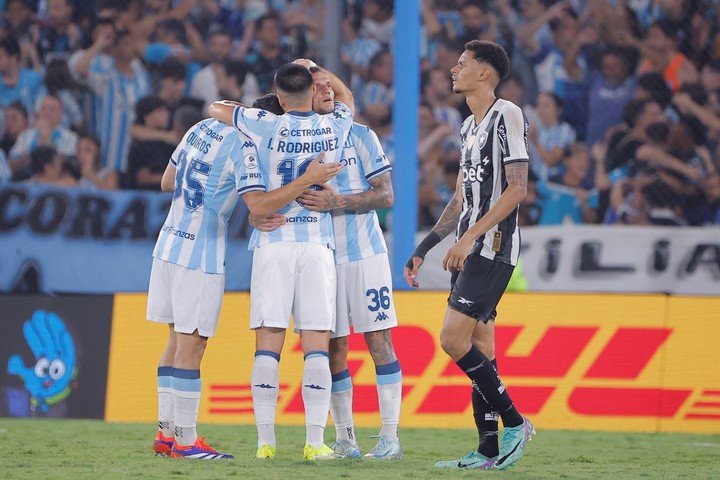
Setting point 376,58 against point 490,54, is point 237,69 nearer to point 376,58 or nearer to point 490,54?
point 376,58

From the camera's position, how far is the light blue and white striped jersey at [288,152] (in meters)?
5.64

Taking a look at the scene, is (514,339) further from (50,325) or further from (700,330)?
(50,325)

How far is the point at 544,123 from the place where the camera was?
439 inches

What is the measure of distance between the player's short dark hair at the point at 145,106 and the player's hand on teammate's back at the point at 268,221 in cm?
557

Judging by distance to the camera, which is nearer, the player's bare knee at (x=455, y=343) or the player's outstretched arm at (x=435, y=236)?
the player's bare knee at (x=455, y=343)

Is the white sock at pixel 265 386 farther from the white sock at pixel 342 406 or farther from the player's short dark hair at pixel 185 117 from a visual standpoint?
the player's short dark hair at pixel 185 117

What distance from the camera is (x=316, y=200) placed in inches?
226

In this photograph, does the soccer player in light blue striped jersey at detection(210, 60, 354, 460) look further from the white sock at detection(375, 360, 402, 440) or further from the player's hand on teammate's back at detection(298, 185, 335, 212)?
the white sock at detection(375, 360, 402, 440)

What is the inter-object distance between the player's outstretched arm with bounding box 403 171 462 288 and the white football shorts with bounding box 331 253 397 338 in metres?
0.16

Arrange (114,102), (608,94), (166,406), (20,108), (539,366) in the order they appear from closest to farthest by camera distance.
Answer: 1. (166,406)
2. (539,366)
3. (20,108)
4. (114,102)
5. (608,94)

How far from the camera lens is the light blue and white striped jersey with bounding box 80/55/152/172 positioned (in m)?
10.8

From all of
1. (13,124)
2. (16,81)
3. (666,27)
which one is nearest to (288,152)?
(13,124)

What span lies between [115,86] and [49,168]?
106cm

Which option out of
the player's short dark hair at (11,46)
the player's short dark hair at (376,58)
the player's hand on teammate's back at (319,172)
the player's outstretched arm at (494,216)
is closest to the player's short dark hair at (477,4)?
the player's short dark hair at (376,58)
